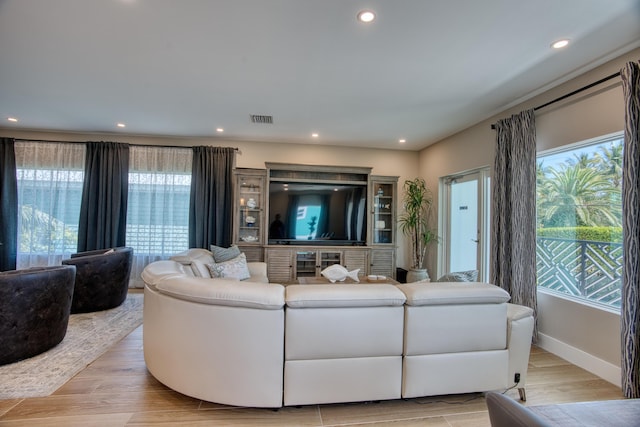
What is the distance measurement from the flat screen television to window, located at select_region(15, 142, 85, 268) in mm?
3337

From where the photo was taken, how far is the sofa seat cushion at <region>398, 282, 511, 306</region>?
183cm

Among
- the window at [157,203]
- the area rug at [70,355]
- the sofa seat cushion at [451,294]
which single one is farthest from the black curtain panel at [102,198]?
the sofa seat cushion at [451,294]

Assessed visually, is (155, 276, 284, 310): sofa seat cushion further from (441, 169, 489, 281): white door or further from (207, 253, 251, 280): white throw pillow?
(441, 169, 489, 281): white door

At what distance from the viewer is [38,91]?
3.31 meters

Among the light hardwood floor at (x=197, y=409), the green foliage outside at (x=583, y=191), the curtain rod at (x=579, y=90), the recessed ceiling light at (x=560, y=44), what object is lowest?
the light hardwood floor at (x=197, y=409)

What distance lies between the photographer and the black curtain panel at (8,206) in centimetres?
460

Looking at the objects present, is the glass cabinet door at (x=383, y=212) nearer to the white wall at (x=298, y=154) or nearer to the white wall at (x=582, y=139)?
the white wall at (x=298, y=154)

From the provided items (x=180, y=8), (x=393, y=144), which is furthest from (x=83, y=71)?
(x=393, y=144)

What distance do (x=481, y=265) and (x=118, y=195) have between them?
5856mm

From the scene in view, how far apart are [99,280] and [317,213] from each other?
331 centimetres

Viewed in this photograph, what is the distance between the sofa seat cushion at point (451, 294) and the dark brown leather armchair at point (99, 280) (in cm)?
375

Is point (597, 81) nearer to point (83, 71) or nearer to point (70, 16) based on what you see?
point (70, 16)

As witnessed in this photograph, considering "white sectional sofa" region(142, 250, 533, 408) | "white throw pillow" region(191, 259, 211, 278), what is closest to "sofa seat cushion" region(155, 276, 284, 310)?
"white sectional sofa" region(142, 250, 533, 408)

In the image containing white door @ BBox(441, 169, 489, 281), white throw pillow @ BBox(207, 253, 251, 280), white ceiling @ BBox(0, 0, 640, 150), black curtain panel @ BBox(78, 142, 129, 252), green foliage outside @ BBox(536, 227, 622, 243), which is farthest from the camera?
black curtain panel @ BBox(78, 142, 129, 252)
